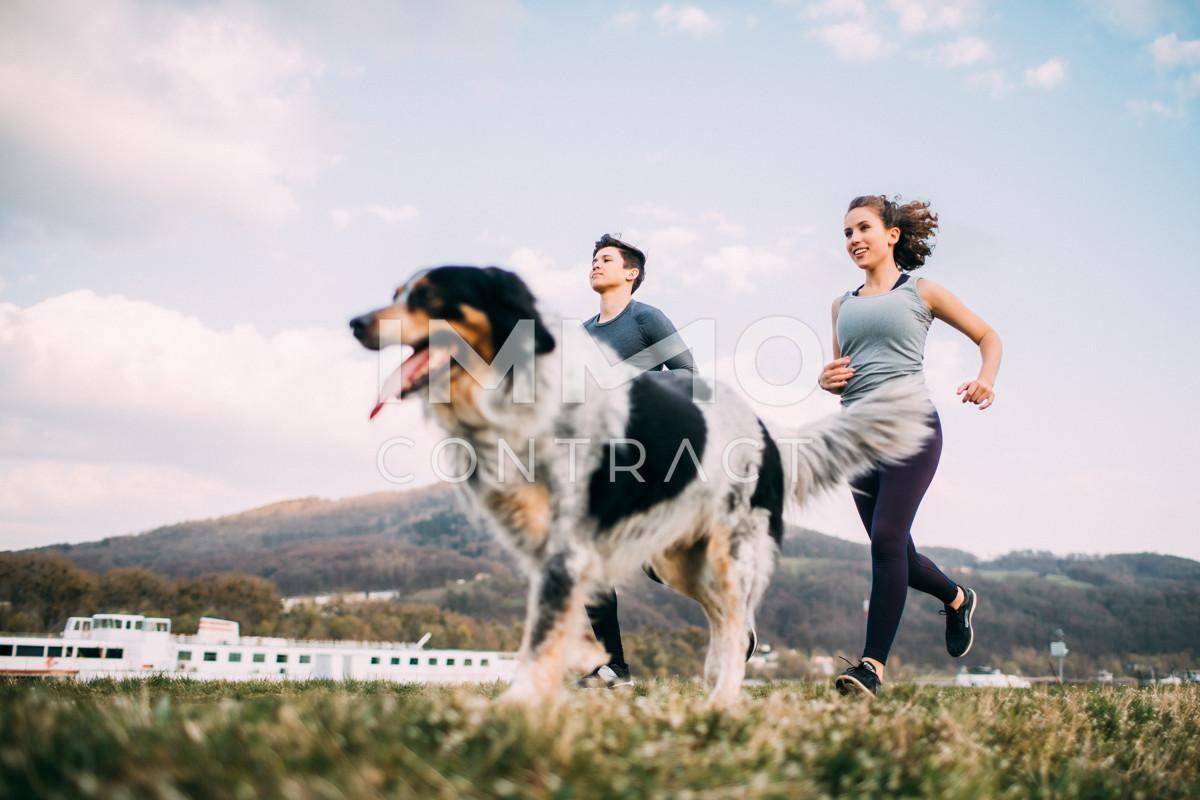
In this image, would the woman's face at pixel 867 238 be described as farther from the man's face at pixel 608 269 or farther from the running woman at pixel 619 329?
the man's face at pixel 608 269

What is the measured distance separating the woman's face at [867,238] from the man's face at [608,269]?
1.78 m

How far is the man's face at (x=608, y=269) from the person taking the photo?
6598 mm

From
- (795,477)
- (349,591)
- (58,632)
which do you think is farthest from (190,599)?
(795,477)

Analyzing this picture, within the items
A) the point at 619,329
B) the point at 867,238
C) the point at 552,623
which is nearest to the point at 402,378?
the point at 552,623

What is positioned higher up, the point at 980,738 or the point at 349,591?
the point at 980,738

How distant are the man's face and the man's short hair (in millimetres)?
41

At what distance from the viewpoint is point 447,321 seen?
372 cm

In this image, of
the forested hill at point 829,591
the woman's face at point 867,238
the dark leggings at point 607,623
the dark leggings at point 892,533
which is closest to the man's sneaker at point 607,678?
the dark leggings at point 607,623

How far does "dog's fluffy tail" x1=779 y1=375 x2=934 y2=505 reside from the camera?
17.5 feet

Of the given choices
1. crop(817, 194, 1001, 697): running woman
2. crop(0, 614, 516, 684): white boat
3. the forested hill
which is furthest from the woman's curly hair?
the forested hill

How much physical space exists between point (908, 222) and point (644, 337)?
7.24 ft

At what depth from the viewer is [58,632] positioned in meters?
72.8

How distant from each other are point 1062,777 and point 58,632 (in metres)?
87.8

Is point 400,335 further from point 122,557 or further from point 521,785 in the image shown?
point 122,557
